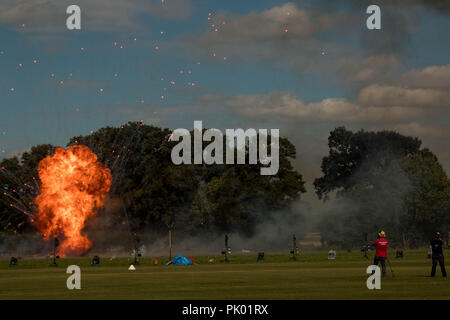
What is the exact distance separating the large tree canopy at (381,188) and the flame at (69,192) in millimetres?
39879

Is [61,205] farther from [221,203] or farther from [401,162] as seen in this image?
[401,162]

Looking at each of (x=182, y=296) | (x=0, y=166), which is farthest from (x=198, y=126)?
(x=182, y=296)

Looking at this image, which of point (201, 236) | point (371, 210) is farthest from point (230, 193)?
point (371, 210)

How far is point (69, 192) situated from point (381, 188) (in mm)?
49233

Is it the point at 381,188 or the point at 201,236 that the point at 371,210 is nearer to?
the point at 381,188

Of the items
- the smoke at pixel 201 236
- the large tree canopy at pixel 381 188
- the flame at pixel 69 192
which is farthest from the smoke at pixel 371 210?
the flame at pixel 69 192

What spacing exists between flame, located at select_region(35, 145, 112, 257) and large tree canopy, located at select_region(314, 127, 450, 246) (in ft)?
131

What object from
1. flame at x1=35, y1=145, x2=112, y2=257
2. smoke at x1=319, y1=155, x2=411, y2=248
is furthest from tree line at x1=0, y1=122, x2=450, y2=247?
flame at x1=35, y1=145, x2=112, y2=257

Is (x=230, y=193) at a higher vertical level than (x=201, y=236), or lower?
higher

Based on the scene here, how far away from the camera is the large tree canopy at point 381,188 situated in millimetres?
119625

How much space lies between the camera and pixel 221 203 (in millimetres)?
124188

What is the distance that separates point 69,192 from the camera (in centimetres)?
11431

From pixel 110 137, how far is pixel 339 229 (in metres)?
40.8

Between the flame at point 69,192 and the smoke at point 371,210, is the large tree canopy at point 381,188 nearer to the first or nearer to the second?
the smoke at point 371,210
